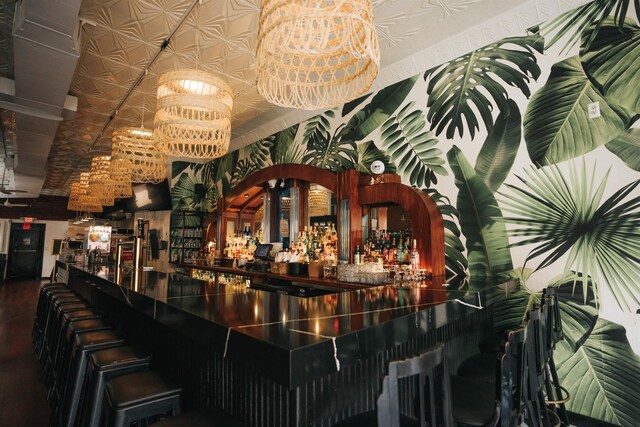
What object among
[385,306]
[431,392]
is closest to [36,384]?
[385,306]

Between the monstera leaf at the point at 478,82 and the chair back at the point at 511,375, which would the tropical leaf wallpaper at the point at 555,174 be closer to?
the monstera leaf at the point at 478,82

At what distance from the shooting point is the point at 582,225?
3.10 metres

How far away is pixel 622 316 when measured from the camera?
2.88 m

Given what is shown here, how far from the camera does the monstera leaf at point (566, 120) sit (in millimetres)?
3055

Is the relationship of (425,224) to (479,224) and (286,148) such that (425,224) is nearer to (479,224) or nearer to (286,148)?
(479,224)

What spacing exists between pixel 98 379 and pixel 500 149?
4.01m

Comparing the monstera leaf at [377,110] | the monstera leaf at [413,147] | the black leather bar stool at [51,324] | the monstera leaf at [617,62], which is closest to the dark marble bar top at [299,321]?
the black leather bar stool at [51,324]

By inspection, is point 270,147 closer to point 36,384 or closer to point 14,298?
point 36,384

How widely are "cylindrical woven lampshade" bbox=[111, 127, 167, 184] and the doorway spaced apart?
1618 cm

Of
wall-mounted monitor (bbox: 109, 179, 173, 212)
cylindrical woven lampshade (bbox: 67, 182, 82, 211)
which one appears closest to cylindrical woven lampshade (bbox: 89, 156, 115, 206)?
cylindrical woven lampshade (bbox: 67, 182, 82, 211)

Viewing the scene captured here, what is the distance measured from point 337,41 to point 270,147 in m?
5.11

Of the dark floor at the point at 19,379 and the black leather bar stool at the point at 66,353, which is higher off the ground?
the black leather bar stool at the point at 66,353

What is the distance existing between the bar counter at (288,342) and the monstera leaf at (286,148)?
12.7 feet

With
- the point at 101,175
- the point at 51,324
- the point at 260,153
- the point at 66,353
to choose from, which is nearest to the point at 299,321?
the point at 66,353
